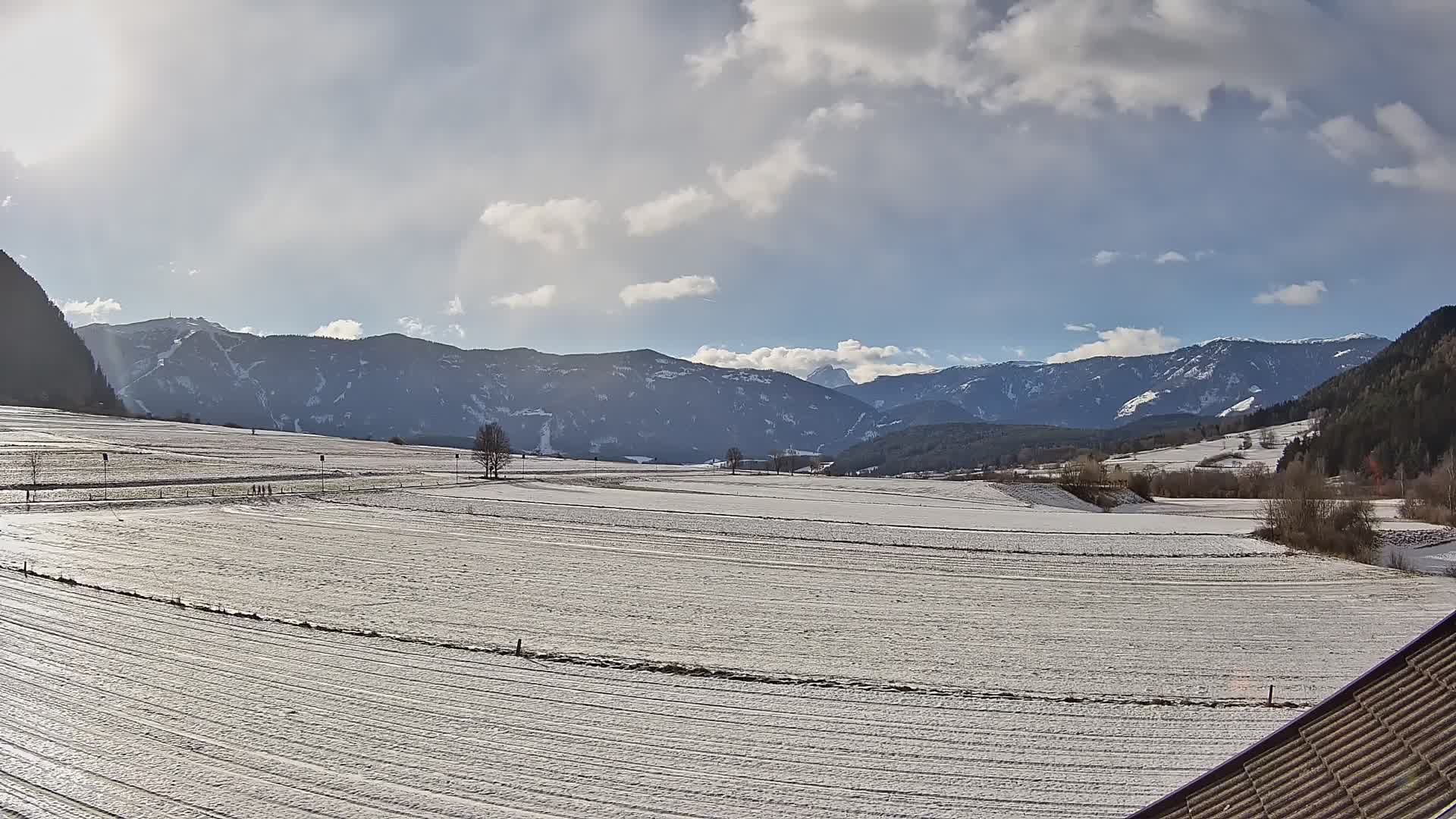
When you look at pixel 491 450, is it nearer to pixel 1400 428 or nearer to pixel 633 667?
pixel 633 667

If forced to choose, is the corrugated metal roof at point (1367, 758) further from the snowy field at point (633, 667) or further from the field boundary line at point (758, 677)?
the field boundary line at point (758, 677)

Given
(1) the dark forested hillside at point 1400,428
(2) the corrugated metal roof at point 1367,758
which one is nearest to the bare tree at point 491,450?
(2) the corrugated metal roof at point 1367,758

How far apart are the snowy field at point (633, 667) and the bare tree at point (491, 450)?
A: 45.8 metres

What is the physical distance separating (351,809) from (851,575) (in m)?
24.6

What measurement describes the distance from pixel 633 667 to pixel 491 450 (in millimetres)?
76347

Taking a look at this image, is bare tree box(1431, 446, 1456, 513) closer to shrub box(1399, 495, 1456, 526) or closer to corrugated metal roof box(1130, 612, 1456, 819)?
shrub box(1399, 495, 1456, 526)

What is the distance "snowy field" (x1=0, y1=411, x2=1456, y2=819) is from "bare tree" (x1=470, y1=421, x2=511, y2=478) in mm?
45771

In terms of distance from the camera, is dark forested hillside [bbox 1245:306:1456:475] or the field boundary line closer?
the field boundary line

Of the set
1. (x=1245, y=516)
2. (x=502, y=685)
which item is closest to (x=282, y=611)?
(x=502, y=685)

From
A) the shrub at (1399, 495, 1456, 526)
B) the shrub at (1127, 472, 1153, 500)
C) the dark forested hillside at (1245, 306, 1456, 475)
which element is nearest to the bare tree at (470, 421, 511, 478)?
the shrub at (1127, 472, 1153, 500)

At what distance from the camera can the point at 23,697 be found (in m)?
15.8

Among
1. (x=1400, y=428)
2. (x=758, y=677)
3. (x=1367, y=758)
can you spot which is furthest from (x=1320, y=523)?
(x=1400, y=428)

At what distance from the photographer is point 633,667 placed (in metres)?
19.3

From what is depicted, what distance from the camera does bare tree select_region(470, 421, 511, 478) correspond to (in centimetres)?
9056
